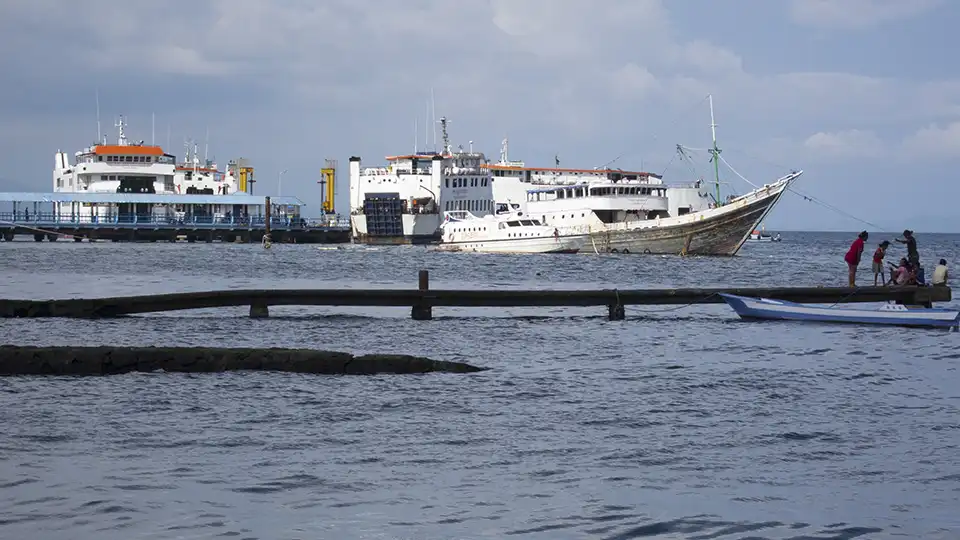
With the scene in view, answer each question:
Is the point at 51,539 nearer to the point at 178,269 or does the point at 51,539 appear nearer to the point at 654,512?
the point at 654,512

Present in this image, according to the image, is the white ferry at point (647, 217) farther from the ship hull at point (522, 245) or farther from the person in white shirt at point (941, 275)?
the person in white shirt at point (941, 275)

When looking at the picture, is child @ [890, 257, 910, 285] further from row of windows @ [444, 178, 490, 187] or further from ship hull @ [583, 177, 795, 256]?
row of windows @ [444, 178, 490, 187]

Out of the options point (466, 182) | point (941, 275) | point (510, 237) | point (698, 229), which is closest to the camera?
point (941, 275)

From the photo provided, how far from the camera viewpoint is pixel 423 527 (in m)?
11.0

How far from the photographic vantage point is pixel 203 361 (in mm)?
19812

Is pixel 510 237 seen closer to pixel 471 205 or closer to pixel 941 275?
pixel 471 205

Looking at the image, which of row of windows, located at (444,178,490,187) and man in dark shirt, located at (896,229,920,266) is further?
row of windows, located at (444,178,490,187)

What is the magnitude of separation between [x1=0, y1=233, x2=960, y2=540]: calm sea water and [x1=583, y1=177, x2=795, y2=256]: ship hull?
1989 inches

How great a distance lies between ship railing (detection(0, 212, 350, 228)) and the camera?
111m

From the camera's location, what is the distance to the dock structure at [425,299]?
2820cm

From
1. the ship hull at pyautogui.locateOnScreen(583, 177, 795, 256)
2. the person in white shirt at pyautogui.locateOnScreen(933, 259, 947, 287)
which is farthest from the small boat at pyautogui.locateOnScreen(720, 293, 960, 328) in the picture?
the ship hull at pyautogui.locateOnScreen(583, 177, 795, 256)

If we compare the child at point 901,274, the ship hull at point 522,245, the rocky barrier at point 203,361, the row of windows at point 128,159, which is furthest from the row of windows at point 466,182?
the rocky barrier at point 203,361

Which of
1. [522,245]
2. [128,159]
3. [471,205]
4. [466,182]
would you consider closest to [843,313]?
[522,245]

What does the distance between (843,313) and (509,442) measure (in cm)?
1674
